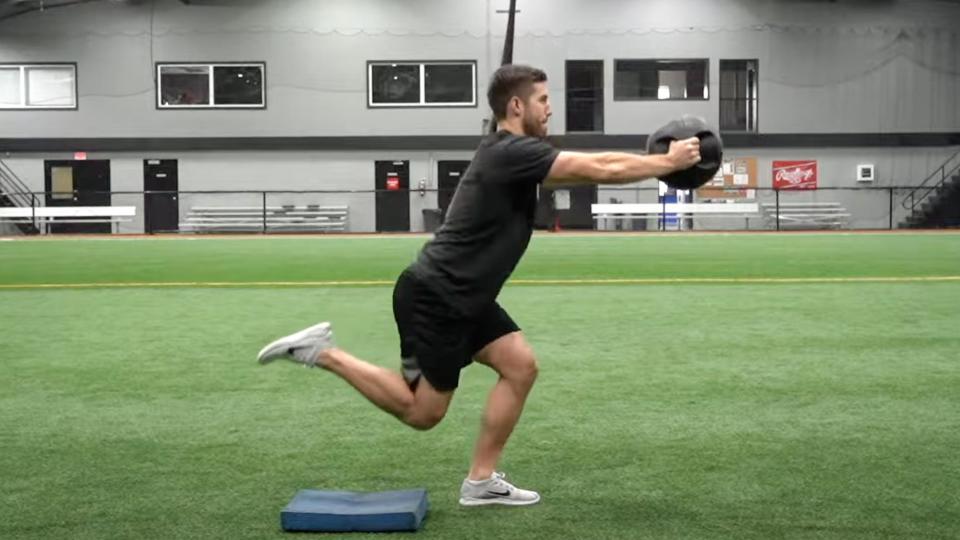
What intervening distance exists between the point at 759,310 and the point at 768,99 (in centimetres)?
2681

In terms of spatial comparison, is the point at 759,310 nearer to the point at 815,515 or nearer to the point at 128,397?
the point at 128,397

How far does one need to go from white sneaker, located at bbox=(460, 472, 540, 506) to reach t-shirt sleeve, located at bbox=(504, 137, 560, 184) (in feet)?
4.08

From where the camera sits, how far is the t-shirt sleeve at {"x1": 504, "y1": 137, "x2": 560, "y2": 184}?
4.54m

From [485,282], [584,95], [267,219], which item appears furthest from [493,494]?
[584,95]

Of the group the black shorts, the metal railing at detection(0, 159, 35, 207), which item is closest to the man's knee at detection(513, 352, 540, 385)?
the black shorts

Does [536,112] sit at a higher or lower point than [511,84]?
lower

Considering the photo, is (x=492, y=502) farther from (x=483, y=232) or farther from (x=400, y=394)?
(x=483, y=232)

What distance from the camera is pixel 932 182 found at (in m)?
38.0

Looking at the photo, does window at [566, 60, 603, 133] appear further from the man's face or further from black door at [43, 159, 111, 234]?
the man's face

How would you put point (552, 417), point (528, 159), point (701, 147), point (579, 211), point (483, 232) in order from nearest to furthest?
1. point (528, 159)
2. point (483, 232)
3. point (701, 147)
4. point (552, 417)
5. point (579, 211)

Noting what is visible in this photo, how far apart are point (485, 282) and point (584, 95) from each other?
3365 centimetres

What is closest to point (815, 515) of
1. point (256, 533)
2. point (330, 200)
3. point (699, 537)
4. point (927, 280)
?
point (699, 537)

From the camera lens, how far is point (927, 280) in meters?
15.2

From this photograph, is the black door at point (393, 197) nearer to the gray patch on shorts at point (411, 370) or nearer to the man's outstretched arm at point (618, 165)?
the gray patch on shorts at point (411, 370)
